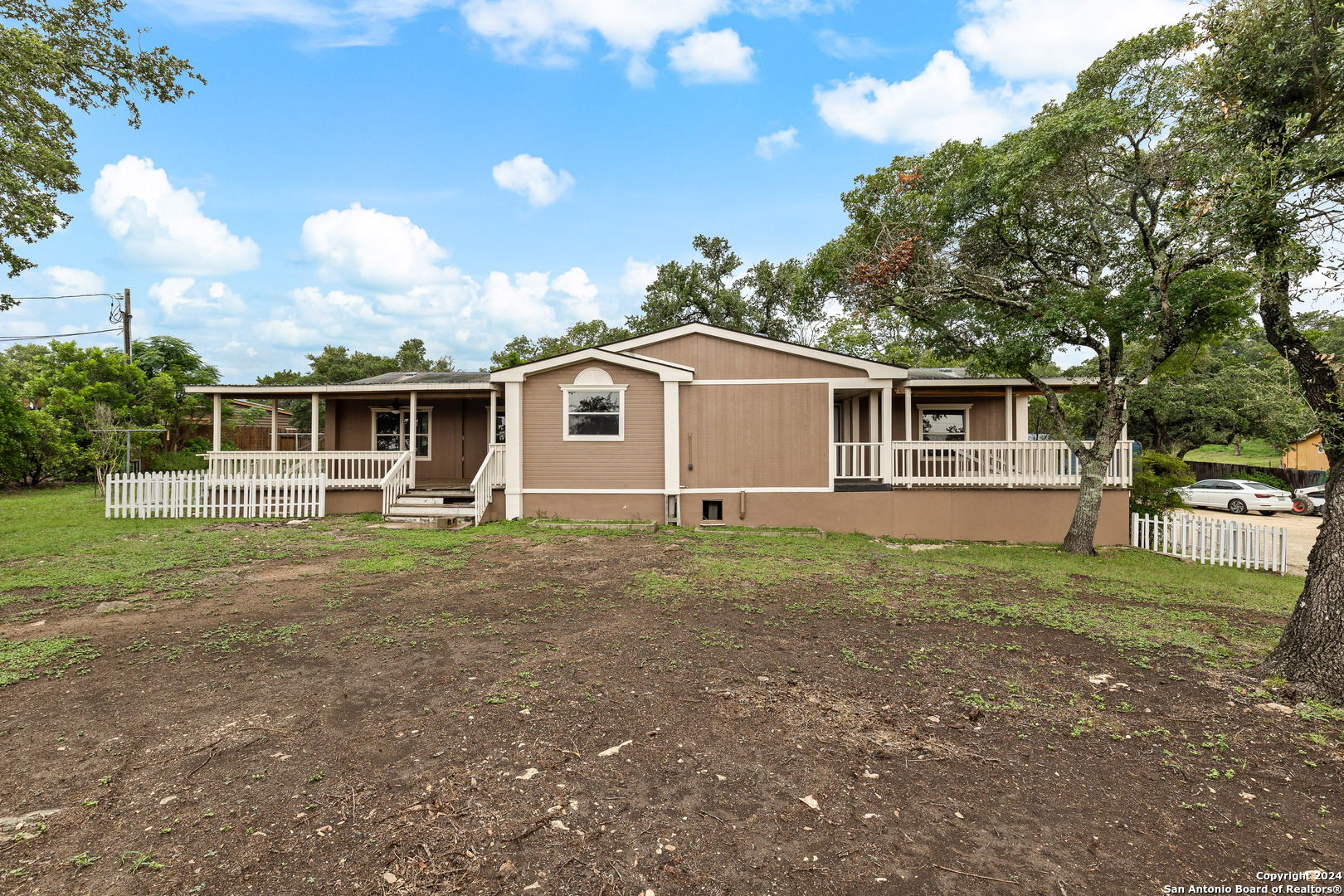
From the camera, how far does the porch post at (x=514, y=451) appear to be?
40.1ft

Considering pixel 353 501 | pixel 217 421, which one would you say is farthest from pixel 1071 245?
pixel 217 421

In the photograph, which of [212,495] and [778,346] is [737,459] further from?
[212,495]

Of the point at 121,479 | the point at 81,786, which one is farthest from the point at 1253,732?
the point at 121,479

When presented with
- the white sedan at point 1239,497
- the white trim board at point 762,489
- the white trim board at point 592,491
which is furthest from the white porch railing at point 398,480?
the white sedan at point 1239,497

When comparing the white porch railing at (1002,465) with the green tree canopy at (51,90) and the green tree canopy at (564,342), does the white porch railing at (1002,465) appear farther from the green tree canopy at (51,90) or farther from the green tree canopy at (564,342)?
the green tree canopy at (564,342)

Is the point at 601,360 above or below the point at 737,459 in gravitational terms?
above

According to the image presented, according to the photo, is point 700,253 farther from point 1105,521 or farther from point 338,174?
point 1105,521

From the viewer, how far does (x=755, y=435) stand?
39.9ft

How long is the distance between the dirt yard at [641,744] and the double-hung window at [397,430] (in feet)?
29.3

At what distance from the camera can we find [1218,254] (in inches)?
318

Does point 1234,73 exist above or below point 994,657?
above

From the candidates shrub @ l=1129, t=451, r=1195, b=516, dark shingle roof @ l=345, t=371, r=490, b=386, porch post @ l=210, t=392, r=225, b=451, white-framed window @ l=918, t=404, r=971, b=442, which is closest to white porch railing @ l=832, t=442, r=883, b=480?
white-framed window @ l=918, t=404, r=971, b=442

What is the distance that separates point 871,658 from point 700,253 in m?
28.7

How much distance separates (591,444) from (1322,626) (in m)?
10.4
